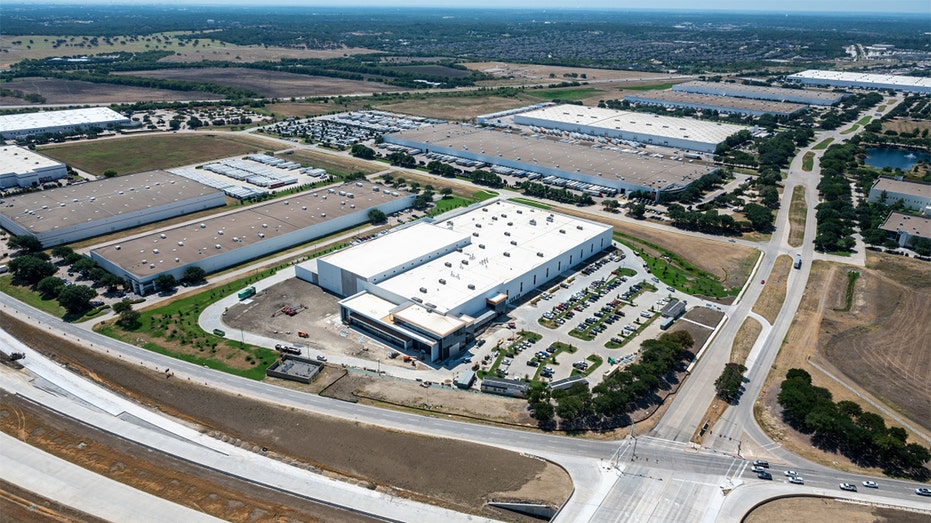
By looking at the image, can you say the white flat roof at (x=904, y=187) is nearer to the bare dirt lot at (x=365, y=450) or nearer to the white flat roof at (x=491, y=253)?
the white flat roof at (x=491, y=253)

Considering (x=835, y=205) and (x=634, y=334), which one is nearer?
(x=634, y=334)

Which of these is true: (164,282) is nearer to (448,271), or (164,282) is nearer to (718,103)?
(448,271)

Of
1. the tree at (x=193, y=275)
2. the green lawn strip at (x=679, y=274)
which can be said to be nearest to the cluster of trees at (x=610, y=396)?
the green lawn strip at (x=679, y=274)

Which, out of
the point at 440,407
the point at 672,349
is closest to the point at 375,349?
the point at 440,407

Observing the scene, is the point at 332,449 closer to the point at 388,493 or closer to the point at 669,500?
the point at 388,493

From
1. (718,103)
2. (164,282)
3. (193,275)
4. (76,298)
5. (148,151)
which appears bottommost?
(193,275)

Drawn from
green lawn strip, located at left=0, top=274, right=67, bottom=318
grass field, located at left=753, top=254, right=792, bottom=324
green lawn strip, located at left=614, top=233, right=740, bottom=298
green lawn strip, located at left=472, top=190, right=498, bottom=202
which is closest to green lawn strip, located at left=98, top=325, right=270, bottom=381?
green lawn strip, located at left=0, top=274, right=67, bottom=318

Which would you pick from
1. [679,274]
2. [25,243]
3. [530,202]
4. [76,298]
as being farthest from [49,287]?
[679,274]
